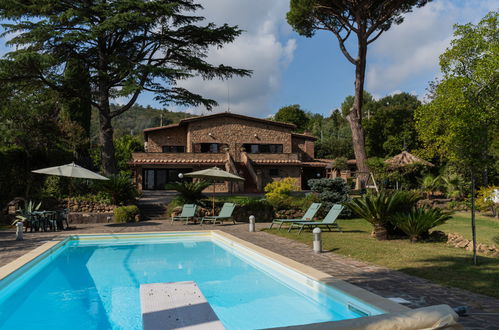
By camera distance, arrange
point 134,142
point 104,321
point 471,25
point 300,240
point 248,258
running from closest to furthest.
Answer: point 104,321 → point 248,258 → point 300,240 → point 471,25 → point 134,142

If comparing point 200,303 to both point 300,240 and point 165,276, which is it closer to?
point 165,276

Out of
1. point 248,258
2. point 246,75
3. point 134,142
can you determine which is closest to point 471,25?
point 246,75

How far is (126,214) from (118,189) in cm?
165

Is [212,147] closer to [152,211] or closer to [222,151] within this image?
[222,151]

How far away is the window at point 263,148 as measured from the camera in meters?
34.7

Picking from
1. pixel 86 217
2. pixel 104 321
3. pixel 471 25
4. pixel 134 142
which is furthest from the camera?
pixel 134 142

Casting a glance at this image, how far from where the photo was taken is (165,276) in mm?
8016

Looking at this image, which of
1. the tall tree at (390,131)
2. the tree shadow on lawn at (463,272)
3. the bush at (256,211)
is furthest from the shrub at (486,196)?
the tall tree at (390,131)

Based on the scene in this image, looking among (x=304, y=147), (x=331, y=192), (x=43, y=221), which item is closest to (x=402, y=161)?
(x=331, y=192)

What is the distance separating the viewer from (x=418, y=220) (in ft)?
33.4

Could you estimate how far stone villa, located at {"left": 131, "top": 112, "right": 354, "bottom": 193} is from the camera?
31003 millimetres

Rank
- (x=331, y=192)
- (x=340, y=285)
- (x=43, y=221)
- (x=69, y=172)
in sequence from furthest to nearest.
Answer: (x=331, y=192), (x=43, y=221), (x=69, y=172), (x=340, y=285)

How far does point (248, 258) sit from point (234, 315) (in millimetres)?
3873

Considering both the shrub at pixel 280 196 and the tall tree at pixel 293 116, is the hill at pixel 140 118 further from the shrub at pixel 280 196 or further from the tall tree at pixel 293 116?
the shrub at pixel 280 196
